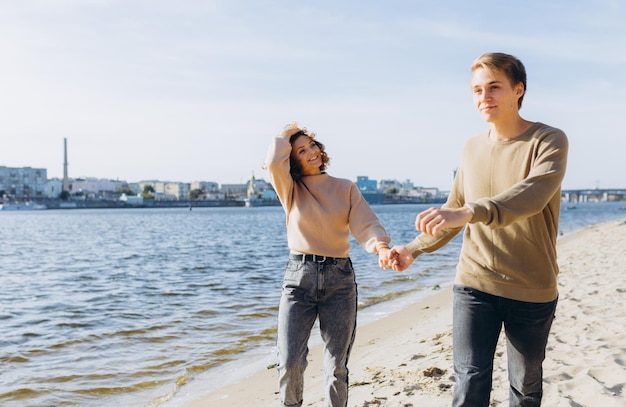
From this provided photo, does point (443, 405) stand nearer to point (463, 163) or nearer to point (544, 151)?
point (463, 163)

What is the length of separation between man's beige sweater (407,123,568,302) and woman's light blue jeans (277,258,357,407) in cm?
81

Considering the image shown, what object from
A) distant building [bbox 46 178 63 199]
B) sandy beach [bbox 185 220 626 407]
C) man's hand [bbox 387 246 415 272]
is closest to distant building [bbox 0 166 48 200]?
distant building [bbox 46 178 63 199]

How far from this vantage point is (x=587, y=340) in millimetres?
6082

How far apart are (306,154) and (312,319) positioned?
108 centimetres

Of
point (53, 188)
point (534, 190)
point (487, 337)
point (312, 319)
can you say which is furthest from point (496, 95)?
point (53, 188)

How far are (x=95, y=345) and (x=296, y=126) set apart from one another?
747 cm

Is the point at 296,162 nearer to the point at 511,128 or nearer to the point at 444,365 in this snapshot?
the point at 511,128

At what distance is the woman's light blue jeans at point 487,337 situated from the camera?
3012 mm

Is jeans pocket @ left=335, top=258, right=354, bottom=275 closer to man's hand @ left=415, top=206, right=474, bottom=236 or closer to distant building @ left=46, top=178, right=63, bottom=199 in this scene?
man's hand @ left=415, top=206, right=474, bottom=236

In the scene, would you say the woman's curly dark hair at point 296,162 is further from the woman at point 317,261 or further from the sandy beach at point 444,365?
the sandy beach at point 444,365

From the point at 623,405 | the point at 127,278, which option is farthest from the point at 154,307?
the point at 623,405

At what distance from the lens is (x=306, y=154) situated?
3.90m

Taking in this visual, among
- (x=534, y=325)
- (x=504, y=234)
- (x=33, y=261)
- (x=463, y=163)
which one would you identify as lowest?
(x=33, y=261)

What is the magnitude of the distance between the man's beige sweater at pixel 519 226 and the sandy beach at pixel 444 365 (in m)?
1.78
